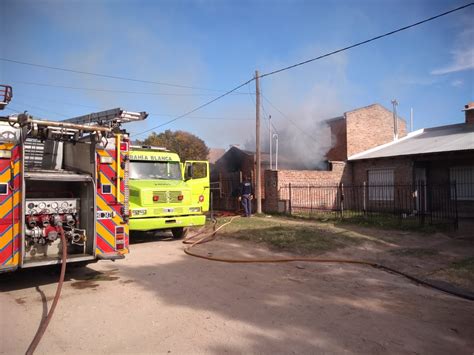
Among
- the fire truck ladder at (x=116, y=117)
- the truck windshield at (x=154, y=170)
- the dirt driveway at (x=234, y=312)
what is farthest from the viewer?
the truck windshield at (x=154, y=170)

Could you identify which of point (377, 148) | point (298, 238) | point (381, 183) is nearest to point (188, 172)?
point (298, 238)

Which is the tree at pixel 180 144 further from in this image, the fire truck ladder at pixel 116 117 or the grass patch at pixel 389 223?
the fire truck ladder at pixel 116 117

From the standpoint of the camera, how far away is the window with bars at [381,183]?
19.6m

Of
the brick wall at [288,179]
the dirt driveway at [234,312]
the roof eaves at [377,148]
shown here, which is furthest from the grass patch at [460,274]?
the roof eaves at [377,148]

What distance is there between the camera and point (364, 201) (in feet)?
63.6

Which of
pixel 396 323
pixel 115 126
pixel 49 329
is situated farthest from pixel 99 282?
pixel 396 323

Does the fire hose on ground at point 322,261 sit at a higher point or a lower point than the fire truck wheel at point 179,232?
lower

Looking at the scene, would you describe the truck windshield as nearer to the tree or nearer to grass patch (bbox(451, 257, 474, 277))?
grass patch (bbox(451, 257, 474, 277))

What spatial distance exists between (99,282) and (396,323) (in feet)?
14.9

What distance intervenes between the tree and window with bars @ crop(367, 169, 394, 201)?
19.2 meters

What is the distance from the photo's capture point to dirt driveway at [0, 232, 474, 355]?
382 centimetres

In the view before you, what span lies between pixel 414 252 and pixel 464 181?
10729 mm

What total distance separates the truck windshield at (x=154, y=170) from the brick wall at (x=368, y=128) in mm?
13860

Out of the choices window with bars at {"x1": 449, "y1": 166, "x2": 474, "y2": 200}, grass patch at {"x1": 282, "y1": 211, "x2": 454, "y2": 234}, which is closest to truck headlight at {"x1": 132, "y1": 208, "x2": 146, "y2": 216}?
grass patch at {"x1": 282, "y1": 211, "x2": 454, "y2": 234}
